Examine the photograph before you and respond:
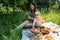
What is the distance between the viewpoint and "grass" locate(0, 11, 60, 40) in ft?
12.8

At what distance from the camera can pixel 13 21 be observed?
14.0 ft

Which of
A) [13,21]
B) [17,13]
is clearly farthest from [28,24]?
[17,13]

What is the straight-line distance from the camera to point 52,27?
394 centimetres

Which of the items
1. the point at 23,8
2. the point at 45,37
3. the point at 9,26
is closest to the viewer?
the point at 45,37

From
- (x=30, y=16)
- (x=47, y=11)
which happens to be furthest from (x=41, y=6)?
(x=30, y=16)

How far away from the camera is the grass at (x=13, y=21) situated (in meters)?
3.89

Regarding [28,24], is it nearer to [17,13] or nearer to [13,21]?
[13,21]

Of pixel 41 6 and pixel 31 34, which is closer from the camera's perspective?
pixel 31 34

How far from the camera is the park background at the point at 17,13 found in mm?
3948

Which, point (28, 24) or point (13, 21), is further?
point (13, 21)

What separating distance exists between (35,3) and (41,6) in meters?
0.30

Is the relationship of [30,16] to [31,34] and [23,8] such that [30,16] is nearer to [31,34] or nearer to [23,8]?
[31,34]

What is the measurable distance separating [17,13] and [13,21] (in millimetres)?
264

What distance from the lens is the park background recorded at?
3.95 meters
